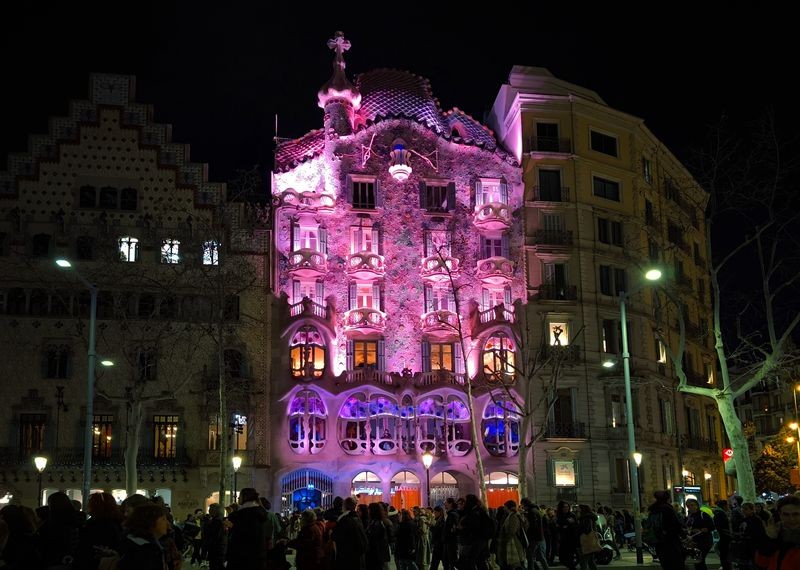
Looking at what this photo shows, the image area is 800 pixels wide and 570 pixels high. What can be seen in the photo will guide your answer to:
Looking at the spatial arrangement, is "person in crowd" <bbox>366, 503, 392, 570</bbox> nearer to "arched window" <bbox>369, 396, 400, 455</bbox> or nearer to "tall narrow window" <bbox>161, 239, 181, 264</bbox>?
"arched window" <bbox>369, 396, 400, 455</bbox>

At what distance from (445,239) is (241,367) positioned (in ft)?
42.1

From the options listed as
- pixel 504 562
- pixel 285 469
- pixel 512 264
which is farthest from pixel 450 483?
pixel 504 562

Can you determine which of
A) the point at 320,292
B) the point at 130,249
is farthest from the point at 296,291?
the point at 130,249

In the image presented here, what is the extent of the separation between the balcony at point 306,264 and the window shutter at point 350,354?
3907 millimetres

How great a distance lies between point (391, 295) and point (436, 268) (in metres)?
2.76

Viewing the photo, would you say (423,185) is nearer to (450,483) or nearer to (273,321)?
(273,321)

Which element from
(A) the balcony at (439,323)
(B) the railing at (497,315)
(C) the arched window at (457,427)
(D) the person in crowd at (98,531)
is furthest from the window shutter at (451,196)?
(D) the person in crowd at (98,531)

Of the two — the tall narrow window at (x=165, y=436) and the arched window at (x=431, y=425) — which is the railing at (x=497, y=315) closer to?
the arched window at (x=431, y=425)

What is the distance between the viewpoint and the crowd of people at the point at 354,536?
9.56m

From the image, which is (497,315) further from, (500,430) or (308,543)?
(308,543)

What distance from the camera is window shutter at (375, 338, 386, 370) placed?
51.2 metres

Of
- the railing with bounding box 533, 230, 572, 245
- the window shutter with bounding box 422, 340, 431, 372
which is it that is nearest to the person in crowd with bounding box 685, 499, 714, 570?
the window shutter with bounding box 422, 340, 431, 372

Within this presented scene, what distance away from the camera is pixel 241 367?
161 ft

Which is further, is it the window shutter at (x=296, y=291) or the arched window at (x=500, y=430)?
the window shutter at (x=296, y=291)
